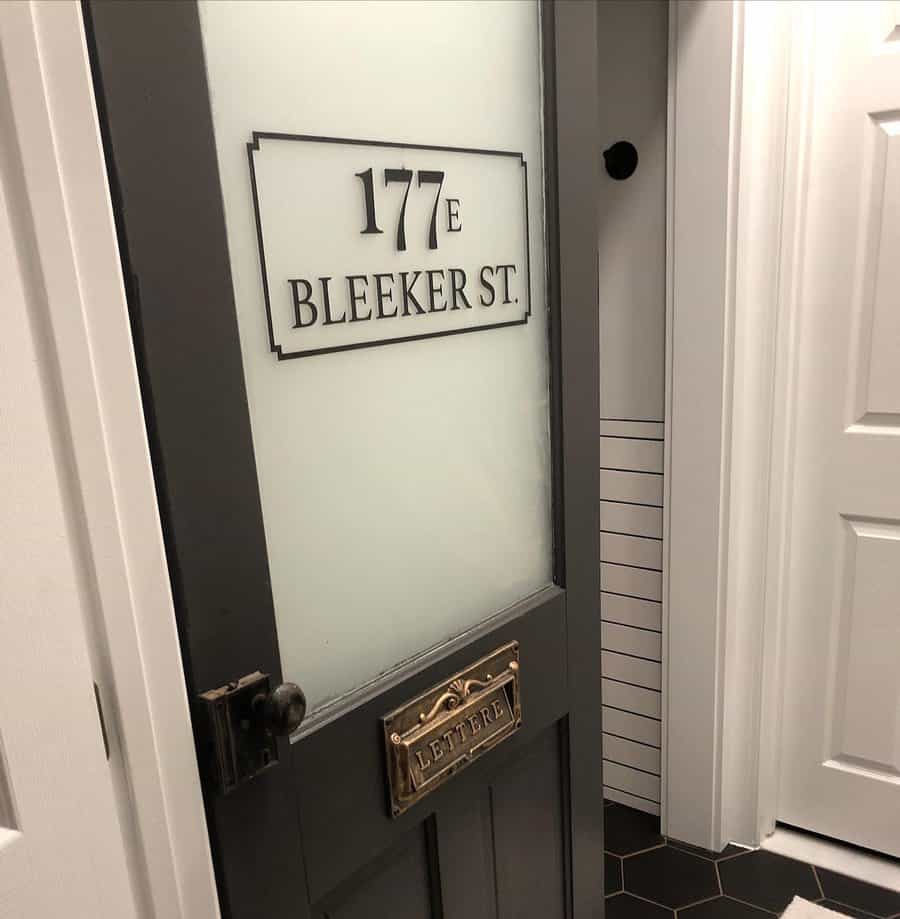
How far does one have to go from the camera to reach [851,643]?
1801 millimetres

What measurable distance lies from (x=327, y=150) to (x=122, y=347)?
314 millimetres

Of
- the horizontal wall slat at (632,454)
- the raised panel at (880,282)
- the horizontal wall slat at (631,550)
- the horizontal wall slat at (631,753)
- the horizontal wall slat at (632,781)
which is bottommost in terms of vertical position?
the horizontal wall slat at (632,781)

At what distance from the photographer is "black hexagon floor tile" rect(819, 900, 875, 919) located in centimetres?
171

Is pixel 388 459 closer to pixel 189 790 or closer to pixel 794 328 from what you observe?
pixel 189 790

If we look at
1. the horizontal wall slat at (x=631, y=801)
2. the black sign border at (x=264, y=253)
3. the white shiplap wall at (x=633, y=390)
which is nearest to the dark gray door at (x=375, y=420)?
the black sign border at (x=264, y=253)

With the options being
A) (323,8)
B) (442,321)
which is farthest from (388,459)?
(323,8)

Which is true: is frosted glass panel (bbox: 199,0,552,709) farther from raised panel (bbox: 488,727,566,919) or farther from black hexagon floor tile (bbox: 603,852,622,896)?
black hexagon floor tile (bbox: 603,852,622,896)

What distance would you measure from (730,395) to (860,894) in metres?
1.14

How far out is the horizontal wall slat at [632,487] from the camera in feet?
6.09

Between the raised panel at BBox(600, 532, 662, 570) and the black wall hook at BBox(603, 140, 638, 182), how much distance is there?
0.82 metres

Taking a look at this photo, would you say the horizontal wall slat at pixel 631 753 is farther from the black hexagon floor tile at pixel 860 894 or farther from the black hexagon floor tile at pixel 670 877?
the black hexagon floor tile at pixel 860 894

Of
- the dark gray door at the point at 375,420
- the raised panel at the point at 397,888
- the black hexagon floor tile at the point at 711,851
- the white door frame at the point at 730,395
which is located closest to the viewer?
the dark gray door at the point at 375,420

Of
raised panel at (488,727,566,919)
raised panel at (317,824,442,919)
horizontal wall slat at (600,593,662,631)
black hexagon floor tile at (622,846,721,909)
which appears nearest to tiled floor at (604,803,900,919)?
black hexagon floor tile at (622,846,721,909)

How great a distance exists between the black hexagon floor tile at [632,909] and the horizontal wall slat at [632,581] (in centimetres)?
67
